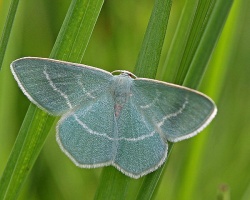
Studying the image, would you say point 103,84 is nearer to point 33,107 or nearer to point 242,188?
point 33,107

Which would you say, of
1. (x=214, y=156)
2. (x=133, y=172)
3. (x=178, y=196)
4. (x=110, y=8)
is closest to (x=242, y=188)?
(x=214, y=156)

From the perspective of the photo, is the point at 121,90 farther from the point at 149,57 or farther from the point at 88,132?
the point at 149,57

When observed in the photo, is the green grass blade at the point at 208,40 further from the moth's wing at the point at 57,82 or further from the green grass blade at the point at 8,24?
the green grass blade at the point at 8,24

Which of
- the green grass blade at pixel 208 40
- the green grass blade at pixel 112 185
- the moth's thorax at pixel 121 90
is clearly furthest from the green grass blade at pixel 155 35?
the green grass blade at pixel 112 185

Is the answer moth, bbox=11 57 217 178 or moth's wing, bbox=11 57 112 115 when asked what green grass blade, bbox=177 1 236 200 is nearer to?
moth, bbox=11 57 217 178

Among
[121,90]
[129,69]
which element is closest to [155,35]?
[121,90]
